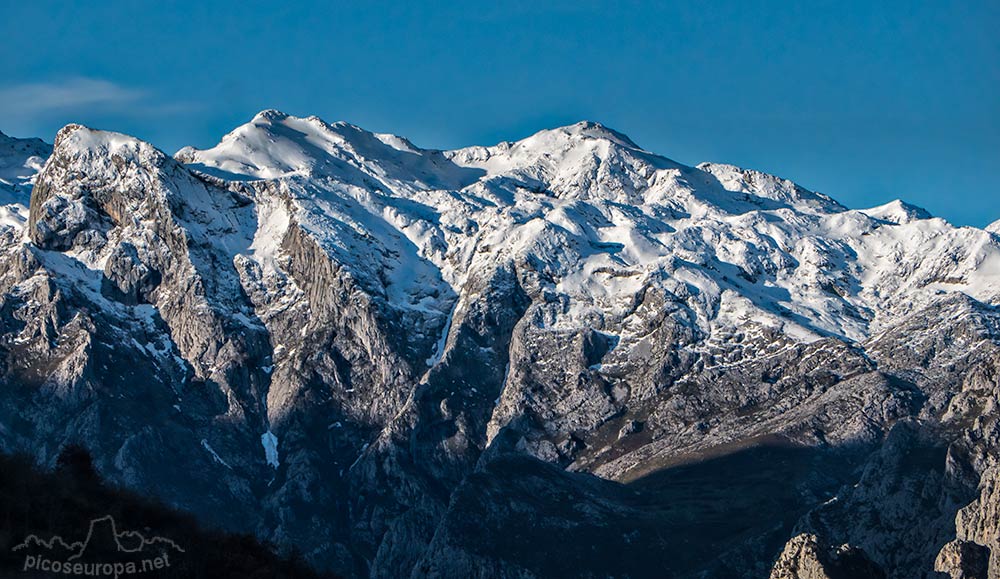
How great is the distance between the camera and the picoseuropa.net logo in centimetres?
7350

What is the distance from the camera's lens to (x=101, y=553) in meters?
76.9

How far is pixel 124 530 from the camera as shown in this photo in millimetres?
80750

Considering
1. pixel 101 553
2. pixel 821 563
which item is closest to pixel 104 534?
pixel 101 553

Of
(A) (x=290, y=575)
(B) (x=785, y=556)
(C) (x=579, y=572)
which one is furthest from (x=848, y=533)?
(A) (x=290, y=575)

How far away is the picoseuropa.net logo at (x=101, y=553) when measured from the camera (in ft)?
241

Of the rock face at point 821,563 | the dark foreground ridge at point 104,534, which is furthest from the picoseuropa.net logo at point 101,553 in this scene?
the rock face at point 821,563

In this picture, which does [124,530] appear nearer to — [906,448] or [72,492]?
[72,492]

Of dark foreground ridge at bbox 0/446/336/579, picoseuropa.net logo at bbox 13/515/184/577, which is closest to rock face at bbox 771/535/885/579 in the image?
dark foreground ridge at bbox 0/446/336/579

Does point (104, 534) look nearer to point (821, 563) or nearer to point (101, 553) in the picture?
point (101, 553)

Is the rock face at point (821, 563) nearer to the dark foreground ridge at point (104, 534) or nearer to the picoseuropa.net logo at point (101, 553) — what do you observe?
the dark foreground ridge at point (104, 534)

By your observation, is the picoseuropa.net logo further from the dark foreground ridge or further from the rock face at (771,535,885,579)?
the rock face at (771,535,885,579)

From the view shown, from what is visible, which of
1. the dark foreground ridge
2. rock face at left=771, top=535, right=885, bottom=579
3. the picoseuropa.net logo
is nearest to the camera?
the picoseuropa.net logo

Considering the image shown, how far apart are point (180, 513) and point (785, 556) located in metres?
51.1

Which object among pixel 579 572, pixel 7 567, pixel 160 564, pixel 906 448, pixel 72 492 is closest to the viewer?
pixel 7 567
